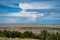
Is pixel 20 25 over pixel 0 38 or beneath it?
over

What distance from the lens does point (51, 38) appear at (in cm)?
944

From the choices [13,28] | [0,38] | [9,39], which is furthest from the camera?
[13,28]

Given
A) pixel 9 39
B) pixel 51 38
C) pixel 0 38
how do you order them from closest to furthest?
pixel 51 38, pixel 9 39, pixel 0 38

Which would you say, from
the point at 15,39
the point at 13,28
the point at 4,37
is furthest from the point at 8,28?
the point at 15,39

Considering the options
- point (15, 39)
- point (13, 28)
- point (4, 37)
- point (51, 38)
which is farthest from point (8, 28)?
point (51, 38)

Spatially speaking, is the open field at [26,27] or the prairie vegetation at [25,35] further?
the open field at [26,27]

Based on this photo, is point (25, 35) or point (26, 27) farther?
point (26, 27)

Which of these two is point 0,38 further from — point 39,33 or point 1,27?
point 39,33

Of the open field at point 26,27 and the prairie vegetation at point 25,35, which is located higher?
the open field at point 26,27

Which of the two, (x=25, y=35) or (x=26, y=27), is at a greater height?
(x=26, y=27)

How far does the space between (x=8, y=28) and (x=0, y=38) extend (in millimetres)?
1390

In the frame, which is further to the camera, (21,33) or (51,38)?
(21,33)

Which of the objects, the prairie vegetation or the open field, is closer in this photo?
the prairie vegetation

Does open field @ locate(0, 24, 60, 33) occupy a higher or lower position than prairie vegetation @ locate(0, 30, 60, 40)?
higher
